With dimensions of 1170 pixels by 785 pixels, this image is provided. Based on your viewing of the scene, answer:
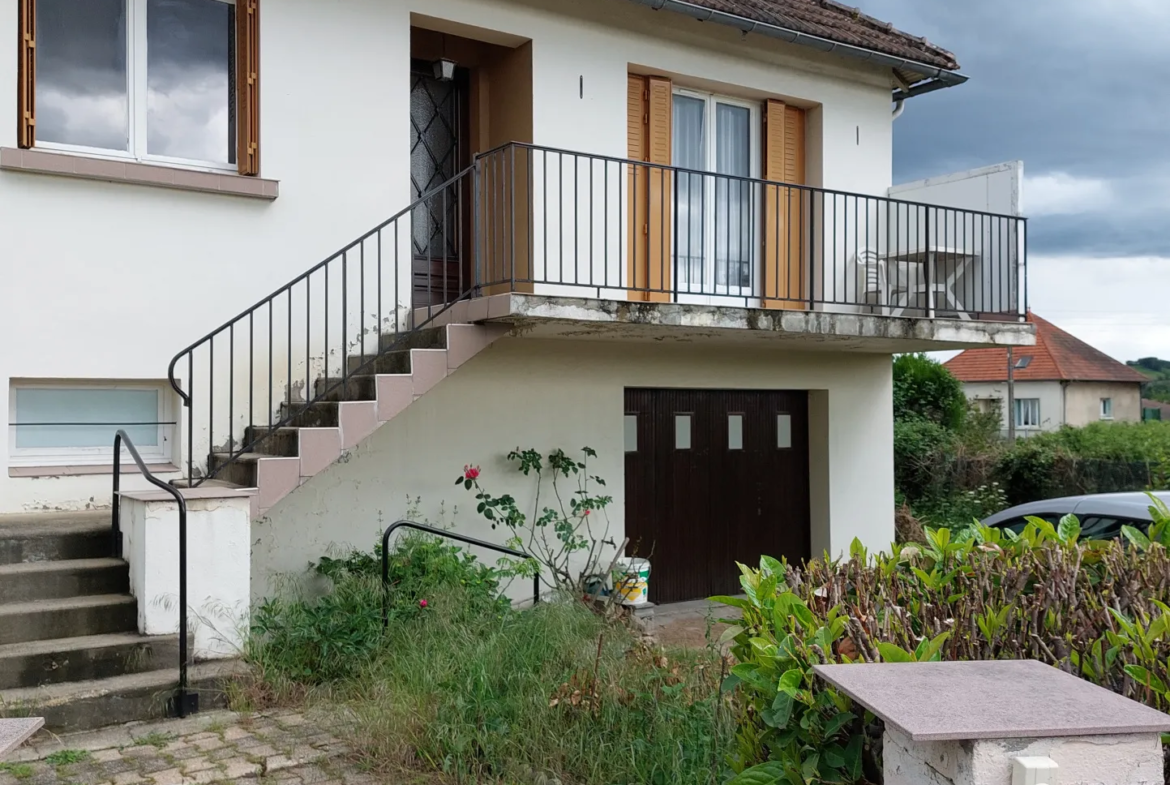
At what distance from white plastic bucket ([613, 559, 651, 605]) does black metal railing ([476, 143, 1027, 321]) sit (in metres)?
2.43

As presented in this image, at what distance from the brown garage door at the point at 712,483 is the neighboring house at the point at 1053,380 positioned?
27.5m

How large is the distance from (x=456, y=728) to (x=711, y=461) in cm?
603

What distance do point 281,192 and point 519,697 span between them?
451cm

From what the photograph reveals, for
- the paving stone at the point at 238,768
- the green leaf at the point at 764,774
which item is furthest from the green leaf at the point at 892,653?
the paving stone at the point at 238,768

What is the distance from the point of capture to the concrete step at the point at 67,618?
575 cm

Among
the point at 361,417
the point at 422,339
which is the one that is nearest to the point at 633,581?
the point at 422,339

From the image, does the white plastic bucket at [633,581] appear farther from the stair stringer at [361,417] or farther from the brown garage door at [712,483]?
the stair stringer at [361,417]

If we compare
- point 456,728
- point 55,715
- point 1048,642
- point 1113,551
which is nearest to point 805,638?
point 1048,642

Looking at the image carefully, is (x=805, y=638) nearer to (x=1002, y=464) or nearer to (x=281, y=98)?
(x=281, y=98)

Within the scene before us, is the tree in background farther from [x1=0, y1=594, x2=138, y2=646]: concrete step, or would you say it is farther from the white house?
[x1=0, y1=594, x2=138, y2=646]: concrete step

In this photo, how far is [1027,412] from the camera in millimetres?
39344

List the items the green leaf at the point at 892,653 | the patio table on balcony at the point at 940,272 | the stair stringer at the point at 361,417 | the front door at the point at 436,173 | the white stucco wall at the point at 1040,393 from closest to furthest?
the green leaf at the point at 892,653 < the stair stringer at the point at 361,417 < the front door at the point at 436,173 < the patio table on balcony at the point at 940,272 < the white stucco wall at the point at 1040,393

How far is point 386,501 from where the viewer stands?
8.28 meters

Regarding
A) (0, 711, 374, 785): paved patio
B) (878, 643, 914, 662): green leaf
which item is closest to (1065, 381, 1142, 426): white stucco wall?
(0, 711, 374, 785): paved patio
